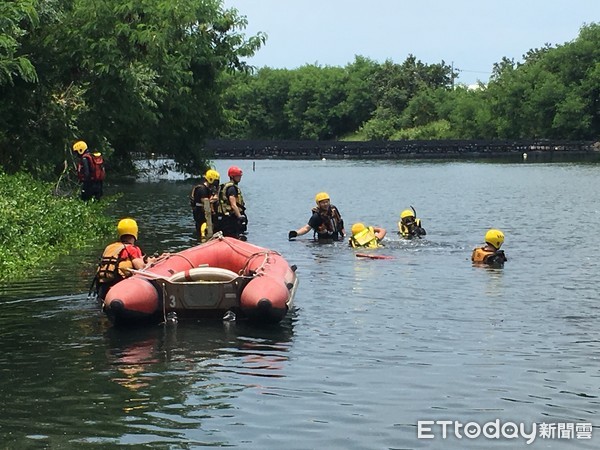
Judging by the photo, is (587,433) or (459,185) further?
(459,185)

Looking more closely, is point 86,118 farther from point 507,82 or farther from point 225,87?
point 507,82

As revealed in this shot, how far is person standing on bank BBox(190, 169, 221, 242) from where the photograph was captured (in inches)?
963

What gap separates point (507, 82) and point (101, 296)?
12041 cm

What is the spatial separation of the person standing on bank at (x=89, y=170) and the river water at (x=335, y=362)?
9.30ft

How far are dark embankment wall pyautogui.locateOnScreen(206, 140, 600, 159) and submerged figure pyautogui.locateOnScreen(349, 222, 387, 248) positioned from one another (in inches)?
3161

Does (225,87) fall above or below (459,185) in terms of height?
above

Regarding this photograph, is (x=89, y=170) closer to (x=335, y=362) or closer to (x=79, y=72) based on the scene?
(x=79, y=72)

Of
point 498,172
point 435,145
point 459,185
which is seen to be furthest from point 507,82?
point 459,185

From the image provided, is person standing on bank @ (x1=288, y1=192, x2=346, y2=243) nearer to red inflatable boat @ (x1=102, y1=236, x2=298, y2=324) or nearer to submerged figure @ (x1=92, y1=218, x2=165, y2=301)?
red inflatable boat @ (x1=102, y1=236, x2=298, y2=324)

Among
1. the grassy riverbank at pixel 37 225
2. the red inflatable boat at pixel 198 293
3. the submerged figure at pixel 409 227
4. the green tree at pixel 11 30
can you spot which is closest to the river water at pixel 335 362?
the red inflatable boat at pixel 198 293

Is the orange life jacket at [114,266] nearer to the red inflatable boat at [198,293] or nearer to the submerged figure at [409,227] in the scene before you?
the red inflatable boat at [198,293]

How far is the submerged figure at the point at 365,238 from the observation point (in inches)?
995

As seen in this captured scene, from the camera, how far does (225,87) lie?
53.5 metres

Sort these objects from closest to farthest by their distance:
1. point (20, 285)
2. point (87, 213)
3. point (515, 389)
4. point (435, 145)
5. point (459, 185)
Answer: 1. point (515, 389)
2. point (20, 285)
3. point (87, 213)
4. point (459, 185)
5. point (435, 145)
